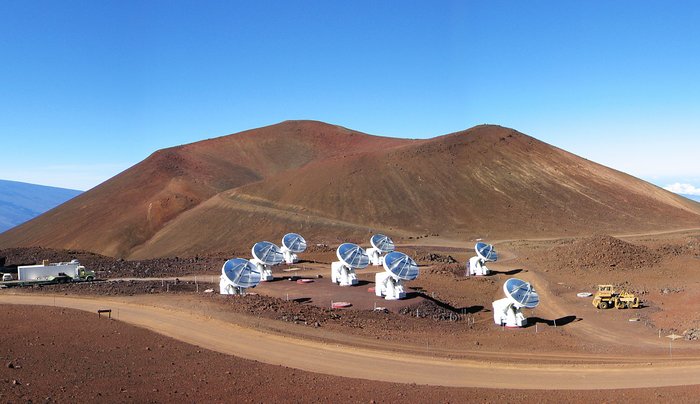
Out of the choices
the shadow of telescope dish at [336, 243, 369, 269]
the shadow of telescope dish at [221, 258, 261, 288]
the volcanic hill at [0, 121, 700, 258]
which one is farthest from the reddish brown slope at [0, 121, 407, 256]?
the shadow of telescope dish at [221, 258, 261, 288]

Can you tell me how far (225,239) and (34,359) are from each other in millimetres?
75741

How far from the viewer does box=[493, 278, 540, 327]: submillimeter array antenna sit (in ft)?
125

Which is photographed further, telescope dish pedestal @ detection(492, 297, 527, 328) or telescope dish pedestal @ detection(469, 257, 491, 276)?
telescope dish pedestal @ detection(469, 257, 491, 276)

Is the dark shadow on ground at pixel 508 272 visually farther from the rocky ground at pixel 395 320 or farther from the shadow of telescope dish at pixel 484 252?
the shadow of telescope dish at pixel 484 252

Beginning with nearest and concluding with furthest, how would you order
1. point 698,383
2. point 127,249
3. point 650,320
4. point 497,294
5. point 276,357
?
point 698,383 → point 276,357 → point 650,320 → point 497,294 → point 127,249

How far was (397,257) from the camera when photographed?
4491cm

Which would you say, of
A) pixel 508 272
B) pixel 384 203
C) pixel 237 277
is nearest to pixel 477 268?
pixel 508 272

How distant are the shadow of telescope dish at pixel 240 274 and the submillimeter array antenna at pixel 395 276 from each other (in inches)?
385

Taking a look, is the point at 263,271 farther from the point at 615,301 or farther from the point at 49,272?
the point at 615,301

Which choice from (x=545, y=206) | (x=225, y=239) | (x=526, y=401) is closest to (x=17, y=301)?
(x=526, y=401)

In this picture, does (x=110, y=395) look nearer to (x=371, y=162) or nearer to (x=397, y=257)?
(x=397, y=257)

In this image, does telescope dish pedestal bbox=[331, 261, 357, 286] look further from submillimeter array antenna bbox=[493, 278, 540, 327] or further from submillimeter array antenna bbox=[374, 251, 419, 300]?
submillimeter array antenna bbox=[493, 278, 540, 327]

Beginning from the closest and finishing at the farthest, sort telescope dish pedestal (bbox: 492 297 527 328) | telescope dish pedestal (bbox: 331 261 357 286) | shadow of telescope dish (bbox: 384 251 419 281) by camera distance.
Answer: telescope dish pedestal (bbox: 492 297 527 328) < shadow of telescope dish (bbox: 384 251 419 281) < telescope dish pedestal (bbox: 331 261 357 286)

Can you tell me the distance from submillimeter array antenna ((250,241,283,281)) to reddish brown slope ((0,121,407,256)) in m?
59.5
